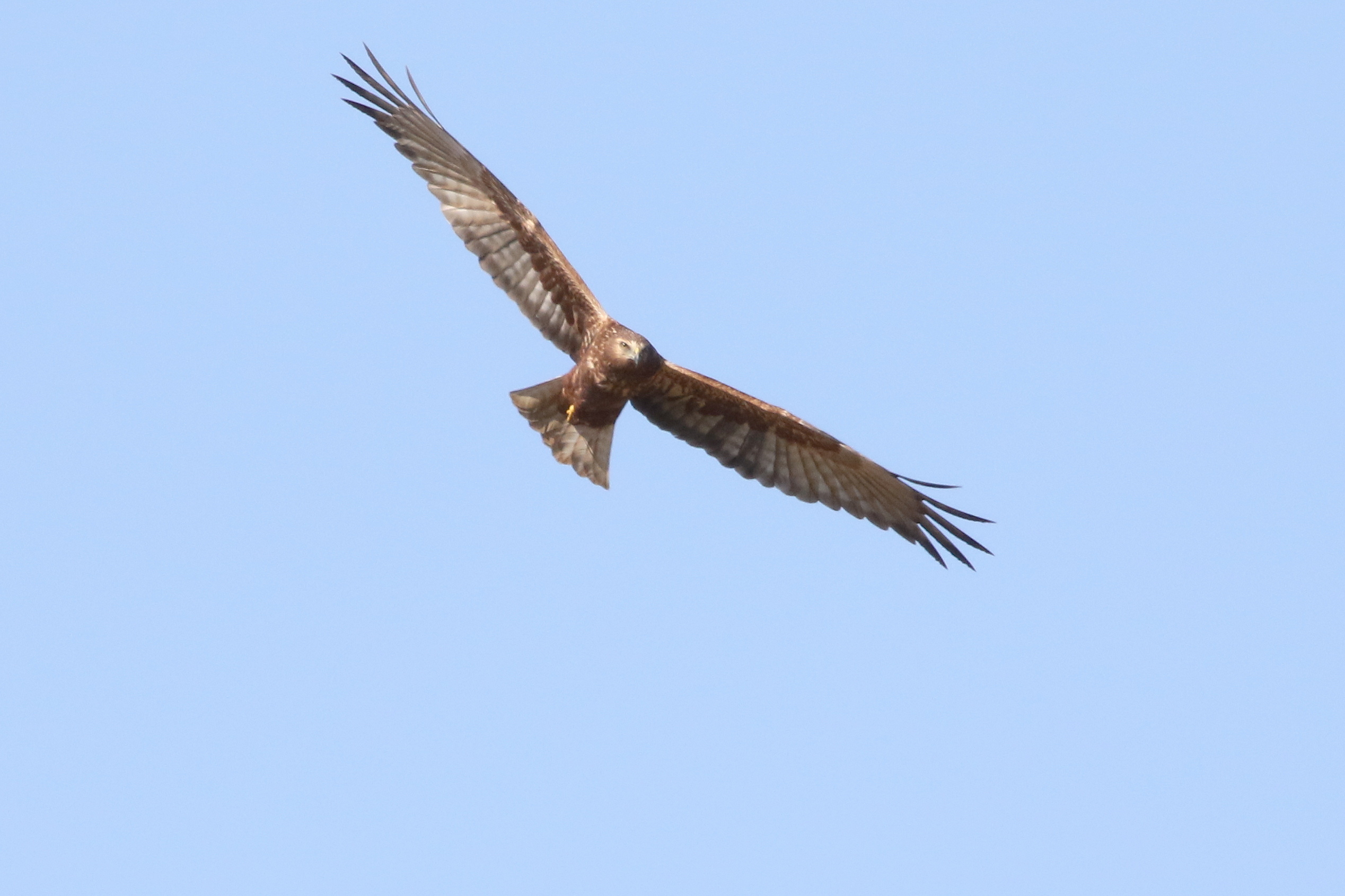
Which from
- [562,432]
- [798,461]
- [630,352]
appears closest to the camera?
[630,352]

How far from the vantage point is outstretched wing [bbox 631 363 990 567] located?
1348 cm

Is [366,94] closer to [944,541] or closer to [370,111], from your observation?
[370,111]

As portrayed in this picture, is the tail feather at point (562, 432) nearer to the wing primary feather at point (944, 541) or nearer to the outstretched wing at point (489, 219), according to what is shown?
the outstretched wing at point (489, 219)

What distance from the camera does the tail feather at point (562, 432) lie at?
12.9m

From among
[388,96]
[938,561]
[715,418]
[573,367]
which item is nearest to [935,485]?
[938,561]

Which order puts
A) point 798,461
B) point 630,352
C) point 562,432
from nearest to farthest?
point 630,352
point 562,432
point 798,461

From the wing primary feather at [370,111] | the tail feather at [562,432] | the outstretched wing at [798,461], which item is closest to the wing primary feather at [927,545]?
the outstretched wing at [798,461]

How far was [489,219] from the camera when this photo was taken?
1303 cm

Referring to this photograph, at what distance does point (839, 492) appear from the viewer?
1382 cm

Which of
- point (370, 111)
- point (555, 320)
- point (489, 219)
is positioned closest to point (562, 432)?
point (555, 320)

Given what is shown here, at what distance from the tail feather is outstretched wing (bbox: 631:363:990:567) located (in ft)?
1.75

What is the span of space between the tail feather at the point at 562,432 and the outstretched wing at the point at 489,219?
0.38m

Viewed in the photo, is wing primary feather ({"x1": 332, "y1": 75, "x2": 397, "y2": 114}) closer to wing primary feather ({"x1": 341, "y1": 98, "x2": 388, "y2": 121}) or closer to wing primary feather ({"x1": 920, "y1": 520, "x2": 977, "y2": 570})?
wing primary feather ({"x1": 341, "y1": 98, "x2": 388, "y2": 121})

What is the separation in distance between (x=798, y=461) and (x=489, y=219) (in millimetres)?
2723
